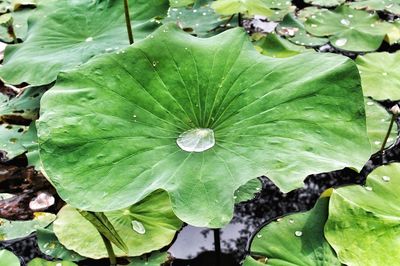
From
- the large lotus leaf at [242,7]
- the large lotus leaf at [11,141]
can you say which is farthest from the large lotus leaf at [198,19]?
the large lotus leaf at [11,141]

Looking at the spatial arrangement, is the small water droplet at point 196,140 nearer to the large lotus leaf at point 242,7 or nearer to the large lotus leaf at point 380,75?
the large lotus leaf at point 380,75

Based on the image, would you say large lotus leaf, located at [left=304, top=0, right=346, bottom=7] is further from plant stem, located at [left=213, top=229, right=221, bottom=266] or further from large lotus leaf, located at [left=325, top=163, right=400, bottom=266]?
plant stem, located at [left=213, top=229, right=221, bottom=266]

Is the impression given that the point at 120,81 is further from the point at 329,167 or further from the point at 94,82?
the point at 329,167

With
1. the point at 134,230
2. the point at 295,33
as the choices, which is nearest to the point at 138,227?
the point at 134,230

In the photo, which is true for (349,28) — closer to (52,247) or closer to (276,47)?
(276,47)

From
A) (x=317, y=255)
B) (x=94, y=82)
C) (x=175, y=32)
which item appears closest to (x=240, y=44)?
(x=175, y=32)
